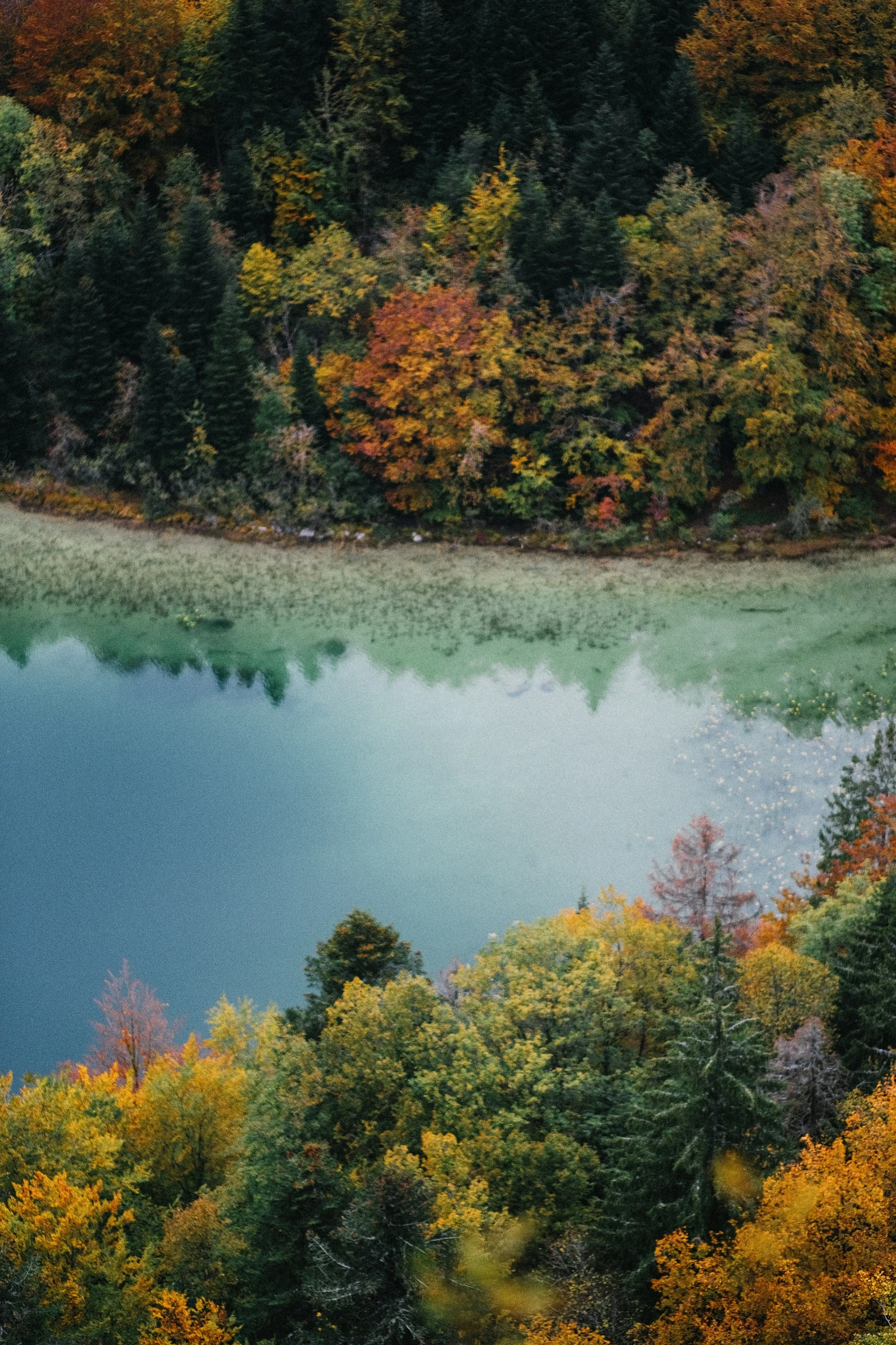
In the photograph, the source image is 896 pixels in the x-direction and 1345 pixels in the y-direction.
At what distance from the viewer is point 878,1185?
78.5 ft

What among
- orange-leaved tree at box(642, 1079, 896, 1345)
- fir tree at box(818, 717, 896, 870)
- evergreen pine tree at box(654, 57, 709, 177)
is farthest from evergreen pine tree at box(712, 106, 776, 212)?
orange-leaved tree at box(642, 1079, 896, 1345)

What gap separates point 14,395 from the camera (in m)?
57.8

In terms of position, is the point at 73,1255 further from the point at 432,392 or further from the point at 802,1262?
the point at 432,392

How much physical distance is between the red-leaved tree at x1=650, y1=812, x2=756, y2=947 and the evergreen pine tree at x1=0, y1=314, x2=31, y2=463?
3062cm

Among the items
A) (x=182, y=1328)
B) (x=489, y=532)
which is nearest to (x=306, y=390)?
(x=489, y=532)

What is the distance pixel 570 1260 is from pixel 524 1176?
8.18 feet

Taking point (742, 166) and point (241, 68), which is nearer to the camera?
point (742, 166)

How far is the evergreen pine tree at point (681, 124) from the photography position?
186ft

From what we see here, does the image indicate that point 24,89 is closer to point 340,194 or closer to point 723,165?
point 340,194

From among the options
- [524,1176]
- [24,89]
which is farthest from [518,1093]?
[24,89]

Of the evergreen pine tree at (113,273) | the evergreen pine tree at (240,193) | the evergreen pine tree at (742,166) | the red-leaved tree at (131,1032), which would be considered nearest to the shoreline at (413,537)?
the evergreen pine tree at (113,273)

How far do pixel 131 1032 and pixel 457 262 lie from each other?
96.2ft

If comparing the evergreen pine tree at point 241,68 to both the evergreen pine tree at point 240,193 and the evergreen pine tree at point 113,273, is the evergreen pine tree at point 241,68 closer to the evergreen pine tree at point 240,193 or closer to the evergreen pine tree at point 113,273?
the evergreen pine tree at point 240,193

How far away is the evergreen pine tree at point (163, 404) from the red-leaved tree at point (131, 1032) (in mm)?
22650
